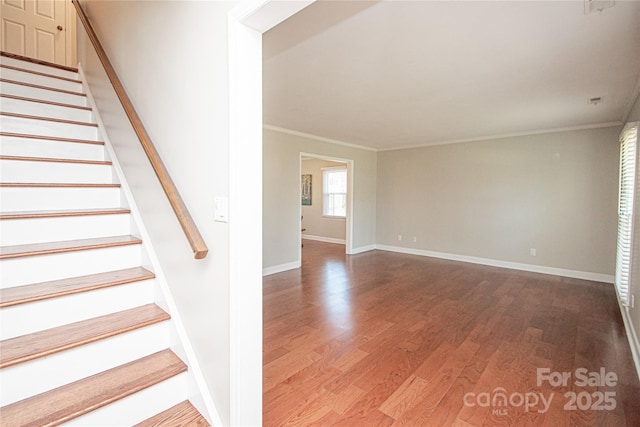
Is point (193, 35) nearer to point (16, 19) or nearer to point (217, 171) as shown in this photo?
point (217, 171)

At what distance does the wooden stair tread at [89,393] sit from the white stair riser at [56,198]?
1232 millimetres

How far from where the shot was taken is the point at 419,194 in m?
6.59

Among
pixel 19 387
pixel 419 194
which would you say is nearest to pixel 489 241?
pixel 419 194

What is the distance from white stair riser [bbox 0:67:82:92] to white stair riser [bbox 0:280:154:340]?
8.49ft

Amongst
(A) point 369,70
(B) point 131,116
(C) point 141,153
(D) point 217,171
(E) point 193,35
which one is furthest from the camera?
(A) point 369,70

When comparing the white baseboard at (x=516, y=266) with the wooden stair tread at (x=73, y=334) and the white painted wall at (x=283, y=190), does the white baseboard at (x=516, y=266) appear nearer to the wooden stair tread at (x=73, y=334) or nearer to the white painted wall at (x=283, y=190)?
the white painted wall at (x=283, y=190)

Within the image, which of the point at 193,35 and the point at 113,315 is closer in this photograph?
the point at 193,35

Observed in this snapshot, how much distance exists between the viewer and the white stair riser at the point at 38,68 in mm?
3011

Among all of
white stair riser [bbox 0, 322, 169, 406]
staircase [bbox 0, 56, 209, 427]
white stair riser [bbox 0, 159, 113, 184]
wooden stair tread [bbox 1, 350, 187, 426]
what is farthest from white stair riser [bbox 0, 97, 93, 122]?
wooden stair tread [bbox 1, 350, 187, 426]

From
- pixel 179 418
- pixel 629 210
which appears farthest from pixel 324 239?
pixel 179 418

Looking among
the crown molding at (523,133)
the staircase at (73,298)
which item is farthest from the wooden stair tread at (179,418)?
the crown molding at (523,133)

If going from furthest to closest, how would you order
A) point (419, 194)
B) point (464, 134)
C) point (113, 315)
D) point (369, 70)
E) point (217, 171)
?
point (419, 194) < point (464, 134) < point (369, 70) < point (113, 315) < point (217, 171)

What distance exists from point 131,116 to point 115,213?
0.69m

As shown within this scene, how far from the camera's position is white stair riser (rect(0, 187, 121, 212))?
193 centimetres
